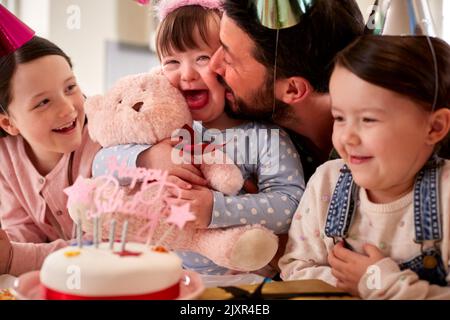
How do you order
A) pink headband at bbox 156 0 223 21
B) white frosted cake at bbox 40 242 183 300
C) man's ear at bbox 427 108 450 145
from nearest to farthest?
white frosted cake at bbox 40 242 183 300
man's ear at bbox 427 108 450 145
pink headband at bbox 156 0 223 21

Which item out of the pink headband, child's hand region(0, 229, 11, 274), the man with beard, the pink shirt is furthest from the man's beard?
child's hand region(0, 229, 11, 274)

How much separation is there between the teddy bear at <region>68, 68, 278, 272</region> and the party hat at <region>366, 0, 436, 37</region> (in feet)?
0.92

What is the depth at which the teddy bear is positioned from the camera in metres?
0.82

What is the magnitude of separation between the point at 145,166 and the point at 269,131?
0.19 m

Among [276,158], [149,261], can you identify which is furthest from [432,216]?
[149,261]

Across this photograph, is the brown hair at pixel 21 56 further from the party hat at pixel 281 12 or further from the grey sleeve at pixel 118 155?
the party hat at pixel 281 12

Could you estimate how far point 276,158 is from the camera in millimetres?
870

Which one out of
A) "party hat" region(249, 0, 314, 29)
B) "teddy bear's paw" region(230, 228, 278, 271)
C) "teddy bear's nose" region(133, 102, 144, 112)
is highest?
"party hat" region(249, 0, 314, 29)

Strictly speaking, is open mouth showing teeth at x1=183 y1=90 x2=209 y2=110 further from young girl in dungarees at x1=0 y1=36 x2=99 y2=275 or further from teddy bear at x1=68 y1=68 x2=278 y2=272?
young girl in dungarees at x1=0 y1=36 x2=99 y2=275

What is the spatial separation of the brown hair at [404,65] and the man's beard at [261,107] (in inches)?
5.4

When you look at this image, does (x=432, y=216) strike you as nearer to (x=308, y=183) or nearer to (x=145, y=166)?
(x=308, y=183)

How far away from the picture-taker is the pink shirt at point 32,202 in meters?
0.87

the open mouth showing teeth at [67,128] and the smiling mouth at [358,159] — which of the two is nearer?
the smiling mouth at [358,159]

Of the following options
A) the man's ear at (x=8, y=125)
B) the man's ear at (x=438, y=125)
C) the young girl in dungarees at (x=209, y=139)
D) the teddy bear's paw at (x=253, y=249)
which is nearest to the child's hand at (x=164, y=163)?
the young girl in dungarees at (x=209, y=139)
